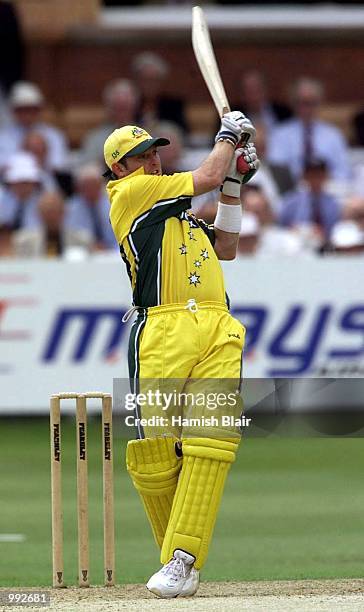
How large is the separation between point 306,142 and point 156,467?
9017 mm

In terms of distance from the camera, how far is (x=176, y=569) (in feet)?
20.1

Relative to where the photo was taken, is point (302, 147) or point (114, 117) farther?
point (302, 147)

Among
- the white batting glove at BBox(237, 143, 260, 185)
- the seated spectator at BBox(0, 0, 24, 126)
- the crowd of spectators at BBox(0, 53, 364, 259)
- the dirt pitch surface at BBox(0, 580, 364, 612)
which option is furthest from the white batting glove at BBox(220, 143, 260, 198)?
the seated spectator at BBox(0, 0, 24, 126)

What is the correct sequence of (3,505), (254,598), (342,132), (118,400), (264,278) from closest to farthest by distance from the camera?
(254,598)
(118,400)
(3,505)
(264,278)
(342,132)

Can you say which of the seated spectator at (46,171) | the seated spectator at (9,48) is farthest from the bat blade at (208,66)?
the seated spectator at (9,48)

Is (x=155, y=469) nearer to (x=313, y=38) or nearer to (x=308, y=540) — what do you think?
(x=308, y=540)

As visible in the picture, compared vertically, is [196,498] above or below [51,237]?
below

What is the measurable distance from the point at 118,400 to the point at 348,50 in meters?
11.6

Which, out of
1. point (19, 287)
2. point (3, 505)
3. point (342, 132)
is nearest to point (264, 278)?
point (19, 287)

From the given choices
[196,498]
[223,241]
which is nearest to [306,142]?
[223,241]

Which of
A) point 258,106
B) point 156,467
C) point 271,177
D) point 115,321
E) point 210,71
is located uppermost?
point 258,106

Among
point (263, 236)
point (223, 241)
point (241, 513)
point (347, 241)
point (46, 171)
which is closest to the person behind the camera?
point (223, 241)

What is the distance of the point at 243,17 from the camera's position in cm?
1731

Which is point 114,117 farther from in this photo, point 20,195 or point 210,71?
point 210,71
